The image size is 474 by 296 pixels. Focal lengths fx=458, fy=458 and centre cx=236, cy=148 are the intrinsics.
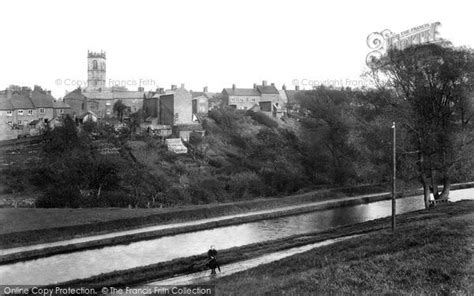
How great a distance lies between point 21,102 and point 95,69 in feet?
Answer: 137

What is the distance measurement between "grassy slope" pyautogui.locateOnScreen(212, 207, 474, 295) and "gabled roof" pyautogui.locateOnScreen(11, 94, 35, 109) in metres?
54.2

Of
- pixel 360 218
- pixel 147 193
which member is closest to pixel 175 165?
pixel 147 193

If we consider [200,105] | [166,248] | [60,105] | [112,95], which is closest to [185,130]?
[200,105]

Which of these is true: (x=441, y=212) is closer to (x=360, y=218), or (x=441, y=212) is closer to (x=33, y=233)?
(x=360, y=218)

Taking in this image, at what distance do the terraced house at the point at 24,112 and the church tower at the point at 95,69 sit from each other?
3485 centimetres

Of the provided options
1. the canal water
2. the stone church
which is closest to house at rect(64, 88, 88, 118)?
the stone church

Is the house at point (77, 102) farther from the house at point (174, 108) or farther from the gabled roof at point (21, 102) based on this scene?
the house at point (174, 108)

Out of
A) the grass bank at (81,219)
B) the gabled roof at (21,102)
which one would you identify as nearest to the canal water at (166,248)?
the grass bank at (81,219)

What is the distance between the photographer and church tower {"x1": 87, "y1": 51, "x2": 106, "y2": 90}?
104688mm

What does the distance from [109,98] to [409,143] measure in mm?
58059

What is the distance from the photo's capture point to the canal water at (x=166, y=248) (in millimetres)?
24469

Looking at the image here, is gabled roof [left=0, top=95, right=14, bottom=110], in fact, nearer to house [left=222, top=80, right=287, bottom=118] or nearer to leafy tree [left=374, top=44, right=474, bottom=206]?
house [left=222, top=80, right=287, bottom=118]

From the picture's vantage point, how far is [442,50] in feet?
108

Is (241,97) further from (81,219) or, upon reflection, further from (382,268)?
(382,268)
